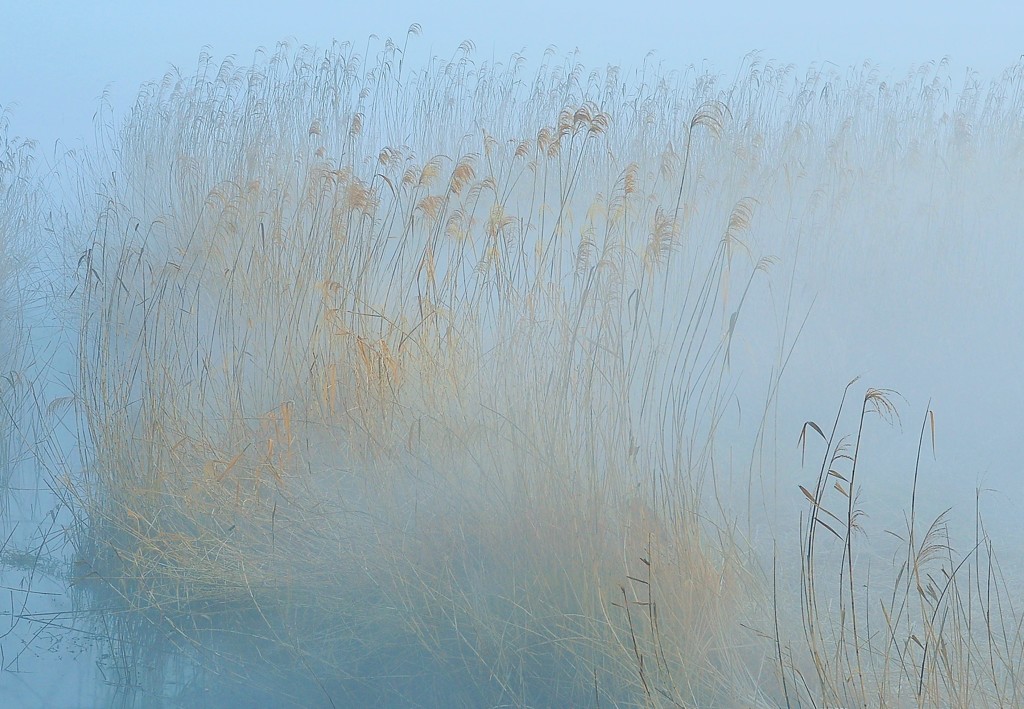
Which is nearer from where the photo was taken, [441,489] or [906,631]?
[906,631]

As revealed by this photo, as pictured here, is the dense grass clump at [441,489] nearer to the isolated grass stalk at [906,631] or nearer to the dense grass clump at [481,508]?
the dense grass clump at [481,508]

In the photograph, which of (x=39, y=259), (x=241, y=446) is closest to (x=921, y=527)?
(x=241, y=446)

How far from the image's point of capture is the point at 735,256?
13.1 feet

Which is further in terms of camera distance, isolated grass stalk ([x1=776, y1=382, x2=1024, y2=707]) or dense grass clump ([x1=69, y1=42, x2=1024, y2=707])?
dense grass clump ([x1=69, y1=42, x2=1024, y2=707])

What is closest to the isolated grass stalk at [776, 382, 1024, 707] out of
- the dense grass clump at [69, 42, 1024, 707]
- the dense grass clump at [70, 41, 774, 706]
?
the dense grass clump at [69, 42, 1024, 707]

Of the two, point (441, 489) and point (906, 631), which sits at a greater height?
point (441, 489)

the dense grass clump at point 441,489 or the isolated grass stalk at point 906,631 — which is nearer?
the isolated grass stalk at point 906,631

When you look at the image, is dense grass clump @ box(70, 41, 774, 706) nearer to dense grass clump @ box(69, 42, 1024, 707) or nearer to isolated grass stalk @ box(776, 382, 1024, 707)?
dense grass clump @ box(69, 42, 1024, 707)

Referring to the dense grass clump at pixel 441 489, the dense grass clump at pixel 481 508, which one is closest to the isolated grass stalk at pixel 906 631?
the dense grass clump at pixel 481 508

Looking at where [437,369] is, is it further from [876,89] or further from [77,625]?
[876,89]

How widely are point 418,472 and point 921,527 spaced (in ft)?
4.14

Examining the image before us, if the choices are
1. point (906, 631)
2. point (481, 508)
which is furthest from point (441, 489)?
point (906, 631)

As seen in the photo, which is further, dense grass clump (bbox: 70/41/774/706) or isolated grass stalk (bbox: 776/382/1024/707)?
dense grass clump (bbox: 70/41/774/706)

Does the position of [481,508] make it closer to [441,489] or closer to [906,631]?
[441,489]
